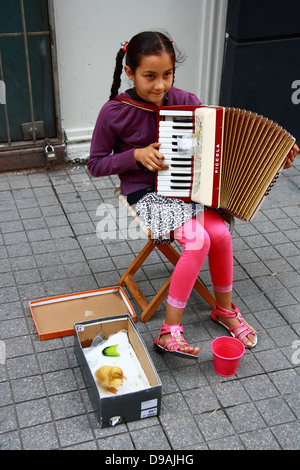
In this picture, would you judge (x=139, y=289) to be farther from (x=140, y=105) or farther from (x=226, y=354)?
(x=140, y=105)

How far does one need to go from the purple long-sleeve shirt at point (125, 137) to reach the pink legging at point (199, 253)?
378mm

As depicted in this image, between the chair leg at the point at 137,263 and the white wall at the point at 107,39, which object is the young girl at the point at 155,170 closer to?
the chair leg at the point at 137,263

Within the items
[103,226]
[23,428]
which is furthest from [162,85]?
[23,428]

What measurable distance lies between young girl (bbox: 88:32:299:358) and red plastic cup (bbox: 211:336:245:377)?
4.8 inches

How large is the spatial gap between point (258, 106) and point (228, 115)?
2352 mm

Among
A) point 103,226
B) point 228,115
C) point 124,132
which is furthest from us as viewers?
point 103,226

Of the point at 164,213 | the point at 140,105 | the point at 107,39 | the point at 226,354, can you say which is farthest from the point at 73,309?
the point at 107,39

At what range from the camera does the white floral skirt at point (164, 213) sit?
9.84 feet

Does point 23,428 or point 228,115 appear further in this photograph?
point 228,115

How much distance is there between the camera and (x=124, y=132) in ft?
10.1

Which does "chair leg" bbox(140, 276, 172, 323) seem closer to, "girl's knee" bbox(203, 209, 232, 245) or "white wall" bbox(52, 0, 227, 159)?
"girl's knee" bbox(203, 209, 232, 245)

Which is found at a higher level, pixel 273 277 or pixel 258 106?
pixel 258 106

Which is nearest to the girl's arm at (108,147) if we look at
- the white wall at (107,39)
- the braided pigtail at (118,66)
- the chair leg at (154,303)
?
the braided pigtail at (118,66)

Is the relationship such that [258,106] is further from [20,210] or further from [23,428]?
[23,428]
